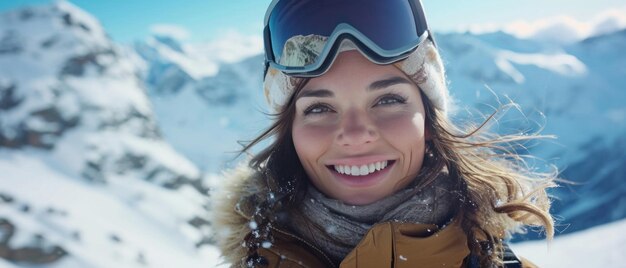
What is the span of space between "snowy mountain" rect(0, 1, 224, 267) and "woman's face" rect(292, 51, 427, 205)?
15968 millimetres

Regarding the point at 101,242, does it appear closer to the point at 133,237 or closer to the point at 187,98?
the point at 133,237

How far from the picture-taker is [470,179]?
2.11m

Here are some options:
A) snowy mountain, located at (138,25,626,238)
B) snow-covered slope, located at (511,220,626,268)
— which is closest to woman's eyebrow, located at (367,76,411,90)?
snow-covered slope, located at (511,220,626,268)

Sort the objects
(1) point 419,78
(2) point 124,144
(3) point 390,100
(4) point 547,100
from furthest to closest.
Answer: (4) point 547,100
(2) point 124,144
(1) point 419,78
(3) point 390,100

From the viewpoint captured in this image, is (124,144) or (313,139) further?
(124,144)

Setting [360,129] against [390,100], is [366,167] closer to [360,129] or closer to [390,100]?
[360,129]

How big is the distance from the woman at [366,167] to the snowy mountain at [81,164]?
15671 mm

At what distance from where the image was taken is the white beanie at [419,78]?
202cm

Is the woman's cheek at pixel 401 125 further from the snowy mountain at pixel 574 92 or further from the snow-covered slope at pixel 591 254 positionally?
the snowy mountain at pixel 574 92

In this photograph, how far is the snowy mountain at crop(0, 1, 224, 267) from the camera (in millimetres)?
22520

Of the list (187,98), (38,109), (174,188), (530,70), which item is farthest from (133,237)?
(530,70)

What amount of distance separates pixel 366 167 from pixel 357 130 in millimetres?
183

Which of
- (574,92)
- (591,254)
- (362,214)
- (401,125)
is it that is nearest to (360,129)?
(401,125)

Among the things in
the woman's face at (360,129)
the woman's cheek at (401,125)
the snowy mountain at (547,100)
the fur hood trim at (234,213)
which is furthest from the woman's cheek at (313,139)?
the snowy mountain at (547,100)
